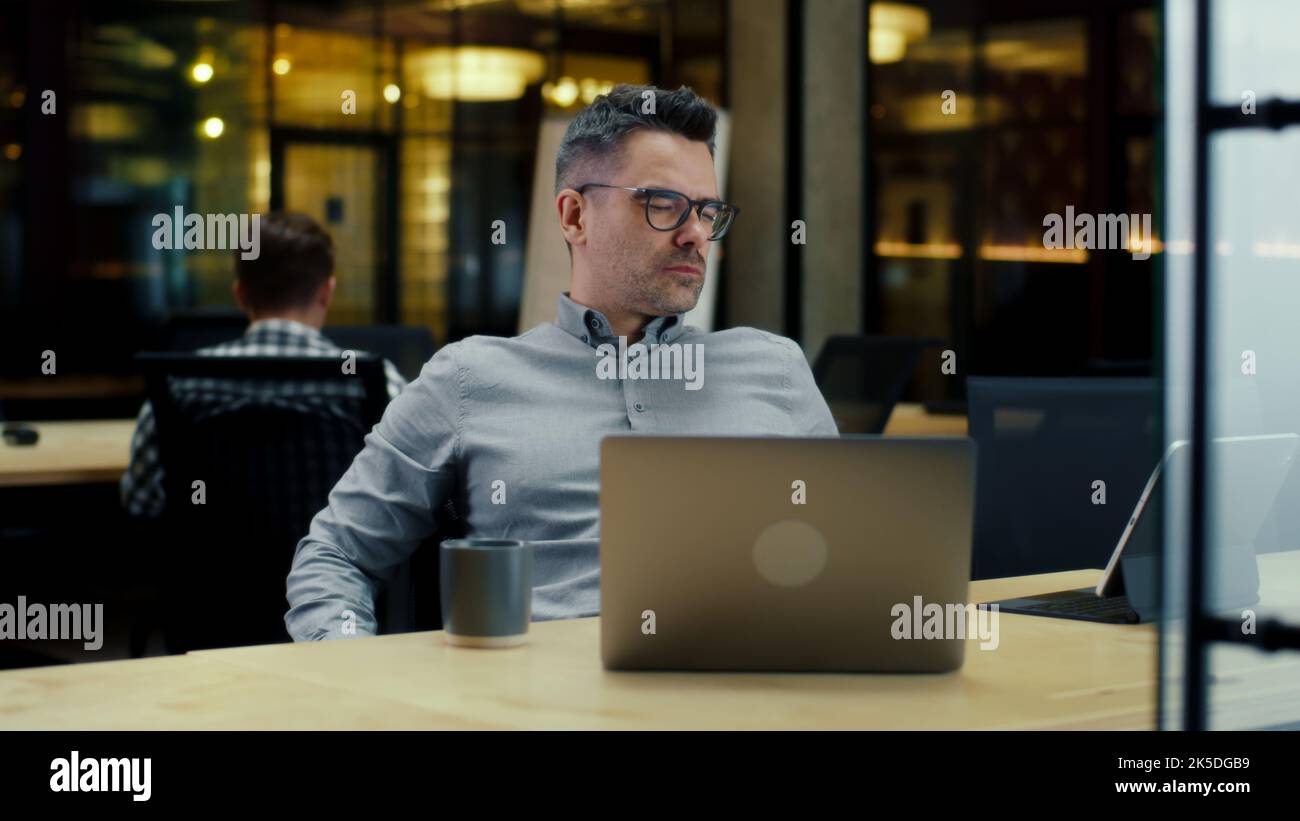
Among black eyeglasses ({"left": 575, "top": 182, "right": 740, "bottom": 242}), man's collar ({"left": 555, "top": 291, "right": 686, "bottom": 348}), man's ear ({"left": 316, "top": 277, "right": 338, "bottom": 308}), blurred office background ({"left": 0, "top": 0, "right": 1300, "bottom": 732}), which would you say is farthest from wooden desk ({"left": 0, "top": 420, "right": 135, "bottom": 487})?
blurred office background ({"left": 0, "top": 0, "right": 1300, "bottom": 732})

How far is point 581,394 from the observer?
1971 mm

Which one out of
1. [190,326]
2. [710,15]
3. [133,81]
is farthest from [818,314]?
[190,326]

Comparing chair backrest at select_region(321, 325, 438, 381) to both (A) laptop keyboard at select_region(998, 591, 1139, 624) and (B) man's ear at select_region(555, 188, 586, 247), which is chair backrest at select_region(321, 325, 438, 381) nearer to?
(B) man's ear at select_region(555, 188, 586, 247)

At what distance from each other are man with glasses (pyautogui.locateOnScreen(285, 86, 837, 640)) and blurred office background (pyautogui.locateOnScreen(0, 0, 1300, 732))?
521 centimetres

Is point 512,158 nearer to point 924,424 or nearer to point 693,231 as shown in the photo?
point 924,424

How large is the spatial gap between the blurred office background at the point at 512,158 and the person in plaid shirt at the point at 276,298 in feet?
13.3

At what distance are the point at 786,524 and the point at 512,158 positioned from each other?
7852 mm

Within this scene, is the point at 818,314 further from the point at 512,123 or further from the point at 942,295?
the point at 512,123

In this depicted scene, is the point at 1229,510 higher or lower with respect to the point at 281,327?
lower

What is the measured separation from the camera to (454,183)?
8.80 metres

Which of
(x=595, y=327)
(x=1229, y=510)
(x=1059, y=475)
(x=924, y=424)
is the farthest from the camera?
(x=924, y=424)

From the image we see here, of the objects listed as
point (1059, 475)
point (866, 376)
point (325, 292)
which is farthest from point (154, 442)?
point (866, 376)

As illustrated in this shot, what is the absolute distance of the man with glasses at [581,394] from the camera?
1.91 m
